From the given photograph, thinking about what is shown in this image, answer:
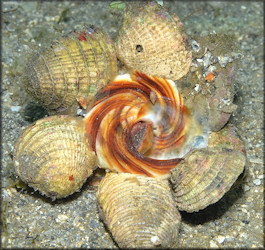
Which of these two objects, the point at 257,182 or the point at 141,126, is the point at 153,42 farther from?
the point at 257,182

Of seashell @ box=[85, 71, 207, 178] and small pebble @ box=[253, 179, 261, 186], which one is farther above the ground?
seashell @ box=[85, 71, 207, 178]

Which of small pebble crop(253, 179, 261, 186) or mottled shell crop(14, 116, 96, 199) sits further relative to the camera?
small pebble crop(253, 179, 261, 186)

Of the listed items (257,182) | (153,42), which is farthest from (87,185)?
(257,182)

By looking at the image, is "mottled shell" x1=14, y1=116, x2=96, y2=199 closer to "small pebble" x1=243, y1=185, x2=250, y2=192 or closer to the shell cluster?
the shell cluster

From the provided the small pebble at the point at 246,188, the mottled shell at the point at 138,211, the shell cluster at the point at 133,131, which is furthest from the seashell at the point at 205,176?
the small pebble at the point at 246,188

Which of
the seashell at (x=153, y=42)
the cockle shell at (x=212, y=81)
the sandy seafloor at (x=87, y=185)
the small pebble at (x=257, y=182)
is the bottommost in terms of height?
the small pebble at (x=257, y=182)

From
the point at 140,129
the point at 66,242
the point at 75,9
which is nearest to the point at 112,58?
the point at 140,129

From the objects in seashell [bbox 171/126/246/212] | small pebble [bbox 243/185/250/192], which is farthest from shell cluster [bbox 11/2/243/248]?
small pebble [bbox 243/185/250/192]

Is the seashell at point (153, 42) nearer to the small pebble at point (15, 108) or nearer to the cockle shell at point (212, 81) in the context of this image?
the cockle shell at point (212, 81)
